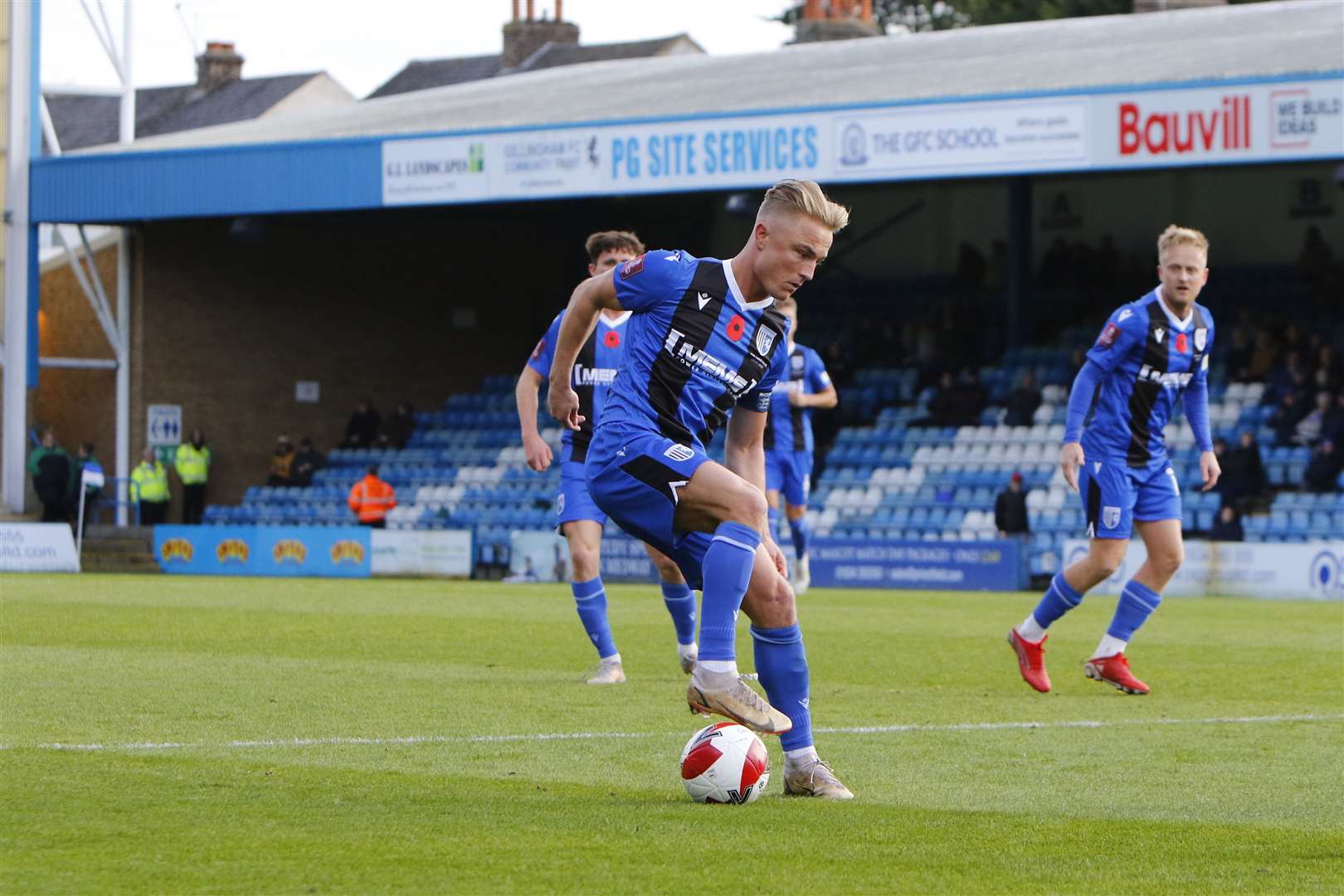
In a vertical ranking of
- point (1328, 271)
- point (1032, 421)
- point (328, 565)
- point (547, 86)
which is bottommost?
point (328, 565)

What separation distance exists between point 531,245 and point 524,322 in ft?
4.83

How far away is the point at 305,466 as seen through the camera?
105 feet

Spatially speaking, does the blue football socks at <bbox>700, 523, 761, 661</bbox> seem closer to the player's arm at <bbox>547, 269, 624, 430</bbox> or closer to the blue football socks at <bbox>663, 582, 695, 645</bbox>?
the player's arm at <bbox>547, 269, 624, 430</bbox>

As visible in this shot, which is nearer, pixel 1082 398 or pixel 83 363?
pixel 1082 398

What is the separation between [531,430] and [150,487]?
24234 millimetres

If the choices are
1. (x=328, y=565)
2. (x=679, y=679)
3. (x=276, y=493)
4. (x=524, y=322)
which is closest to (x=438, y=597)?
(x=328, y=565)

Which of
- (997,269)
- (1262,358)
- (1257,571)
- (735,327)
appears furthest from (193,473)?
(735,327)

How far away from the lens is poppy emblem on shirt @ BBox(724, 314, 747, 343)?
6.32 meters

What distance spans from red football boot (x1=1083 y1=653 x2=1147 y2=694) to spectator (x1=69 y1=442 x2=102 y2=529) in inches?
869

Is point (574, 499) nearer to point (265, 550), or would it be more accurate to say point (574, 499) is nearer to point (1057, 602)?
point (1057, 602)

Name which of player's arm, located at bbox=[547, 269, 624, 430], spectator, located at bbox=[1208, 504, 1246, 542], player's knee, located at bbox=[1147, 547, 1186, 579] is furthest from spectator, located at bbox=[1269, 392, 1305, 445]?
player's arm, located at bbox=[547, 269, 624, 430]

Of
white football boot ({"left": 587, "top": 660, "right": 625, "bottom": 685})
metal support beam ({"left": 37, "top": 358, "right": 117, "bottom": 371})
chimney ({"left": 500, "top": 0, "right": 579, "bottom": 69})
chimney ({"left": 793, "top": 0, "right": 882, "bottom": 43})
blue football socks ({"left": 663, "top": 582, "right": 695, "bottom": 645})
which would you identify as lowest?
white football boot ({"left": 587, "top": 660, "right": 625, "bottom": 685})

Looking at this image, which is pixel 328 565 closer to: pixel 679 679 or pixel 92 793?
pixel 679 679

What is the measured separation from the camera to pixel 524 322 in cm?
3784
